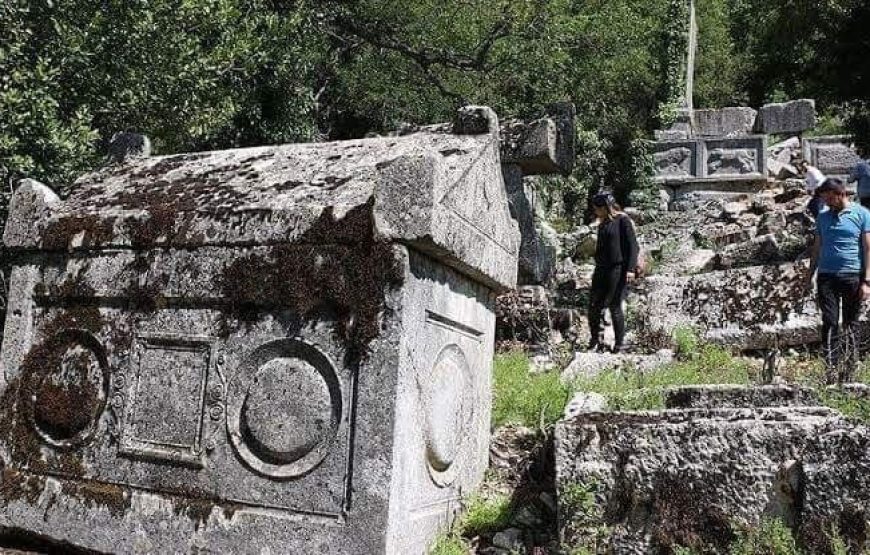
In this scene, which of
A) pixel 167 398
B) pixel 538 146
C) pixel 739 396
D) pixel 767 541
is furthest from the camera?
pixel 538 146

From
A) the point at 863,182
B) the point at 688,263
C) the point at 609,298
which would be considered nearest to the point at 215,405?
the point at 609,298

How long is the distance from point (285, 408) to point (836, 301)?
4421 mm

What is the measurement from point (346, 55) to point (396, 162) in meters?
11.1

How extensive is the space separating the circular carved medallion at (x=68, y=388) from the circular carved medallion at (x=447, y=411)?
1523mm

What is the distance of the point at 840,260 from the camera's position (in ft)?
19.0

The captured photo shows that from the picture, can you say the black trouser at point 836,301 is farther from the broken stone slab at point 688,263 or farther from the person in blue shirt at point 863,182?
the person in blue shirt at point 863,182

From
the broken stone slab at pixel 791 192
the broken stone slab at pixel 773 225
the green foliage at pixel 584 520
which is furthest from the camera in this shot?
the broken stone slab at pixel 791 192

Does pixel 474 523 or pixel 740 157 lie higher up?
Result: pixel 740 157

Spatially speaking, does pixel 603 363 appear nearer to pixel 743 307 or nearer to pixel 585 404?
pixel 585 404

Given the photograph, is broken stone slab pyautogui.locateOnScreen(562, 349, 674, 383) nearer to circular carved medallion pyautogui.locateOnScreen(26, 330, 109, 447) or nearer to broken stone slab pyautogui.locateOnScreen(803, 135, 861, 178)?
circular carved medallion pyautogui.locateOnScreen(26, 330, 109, 447)

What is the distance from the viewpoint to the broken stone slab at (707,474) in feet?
9.25

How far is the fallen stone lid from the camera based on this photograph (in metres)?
3.21

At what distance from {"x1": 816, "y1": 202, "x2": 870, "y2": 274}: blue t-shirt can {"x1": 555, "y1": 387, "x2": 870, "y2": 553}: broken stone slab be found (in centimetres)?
299

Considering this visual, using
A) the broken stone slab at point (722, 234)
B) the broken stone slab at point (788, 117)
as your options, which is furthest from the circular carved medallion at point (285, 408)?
the broken stone slab at point (788, 117)
